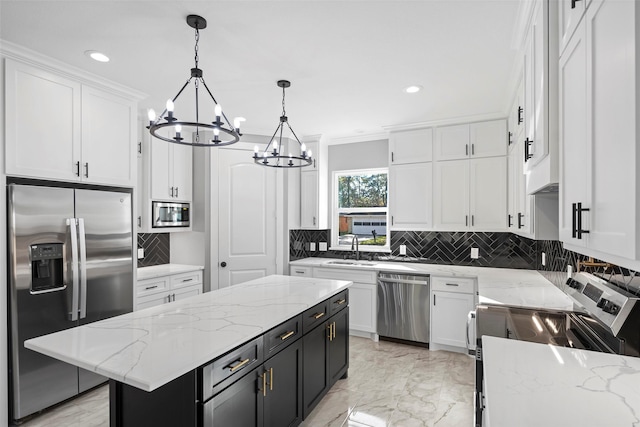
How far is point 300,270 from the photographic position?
440cm

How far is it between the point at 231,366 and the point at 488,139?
3480 millimetres

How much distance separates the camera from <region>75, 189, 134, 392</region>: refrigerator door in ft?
8.76

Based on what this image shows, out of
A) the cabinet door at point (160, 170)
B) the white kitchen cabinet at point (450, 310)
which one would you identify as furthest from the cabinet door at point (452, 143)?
the cabinet door at point (160, 170)

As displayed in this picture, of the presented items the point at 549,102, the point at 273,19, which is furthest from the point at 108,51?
the point at 549,102

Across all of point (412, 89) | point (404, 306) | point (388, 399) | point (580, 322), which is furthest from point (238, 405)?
point (412, 89)

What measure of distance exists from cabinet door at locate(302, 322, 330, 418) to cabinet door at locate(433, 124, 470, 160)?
2511 millimetres

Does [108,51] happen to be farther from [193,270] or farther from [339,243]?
[339,243]

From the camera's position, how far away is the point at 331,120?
394cm

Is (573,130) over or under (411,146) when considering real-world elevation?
under

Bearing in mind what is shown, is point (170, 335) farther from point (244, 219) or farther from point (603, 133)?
point (244, 219)

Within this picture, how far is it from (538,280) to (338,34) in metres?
2.71

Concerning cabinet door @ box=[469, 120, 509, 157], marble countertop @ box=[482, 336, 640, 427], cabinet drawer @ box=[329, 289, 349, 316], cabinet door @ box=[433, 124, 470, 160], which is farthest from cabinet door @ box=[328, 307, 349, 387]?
cabinet door @ box=[469, 120, 509, 157]

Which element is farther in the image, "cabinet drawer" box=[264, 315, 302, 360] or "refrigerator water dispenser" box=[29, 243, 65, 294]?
"refrigerator water dispenser" box=[29, 243, 65, 294]

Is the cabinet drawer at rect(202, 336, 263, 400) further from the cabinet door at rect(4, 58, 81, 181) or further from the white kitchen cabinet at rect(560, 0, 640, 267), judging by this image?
the cabinet door at rect(4, 58, 81, 181)
